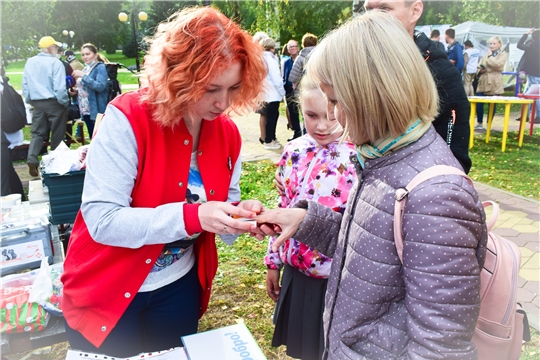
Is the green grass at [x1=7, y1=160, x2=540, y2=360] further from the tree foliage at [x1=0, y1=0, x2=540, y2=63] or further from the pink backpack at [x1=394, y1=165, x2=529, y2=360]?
the tree foliage at [x1=0, y1=0, x2=540, y2=63]

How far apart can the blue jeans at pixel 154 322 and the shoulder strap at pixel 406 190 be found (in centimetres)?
107

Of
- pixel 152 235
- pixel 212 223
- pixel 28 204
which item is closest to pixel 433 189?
pixel 212 223

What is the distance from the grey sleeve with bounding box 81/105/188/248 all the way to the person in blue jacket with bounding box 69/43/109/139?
731 centimetres

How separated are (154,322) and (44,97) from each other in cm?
710

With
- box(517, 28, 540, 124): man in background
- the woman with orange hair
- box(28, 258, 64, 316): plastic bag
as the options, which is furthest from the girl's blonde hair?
box(517, 28, 540, 124): man in background

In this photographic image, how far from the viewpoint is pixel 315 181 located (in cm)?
198

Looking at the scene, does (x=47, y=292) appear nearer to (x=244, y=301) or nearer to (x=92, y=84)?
(x=244, y=301)

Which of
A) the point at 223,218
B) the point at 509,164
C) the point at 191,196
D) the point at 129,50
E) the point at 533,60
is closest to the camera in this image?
the point at 223,218

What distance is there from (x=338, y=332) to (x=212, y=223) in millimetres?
541

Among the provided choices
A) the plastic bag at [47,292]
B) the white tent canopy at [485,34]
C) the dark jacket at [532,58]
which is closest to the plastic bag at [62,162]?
the plastic bag at [47,292]

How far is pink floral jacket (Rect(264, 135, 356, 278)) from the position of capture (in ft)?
6.41

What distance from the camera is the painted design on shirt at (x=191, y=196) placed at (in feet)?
5.83

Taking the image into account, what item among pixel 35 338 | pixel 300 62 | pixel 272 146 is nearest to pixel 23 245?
pixel 35 338

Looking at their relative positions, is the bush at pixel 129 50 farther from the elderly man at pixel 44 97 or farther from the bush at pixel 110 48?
the elderly man at pixel 44 97
